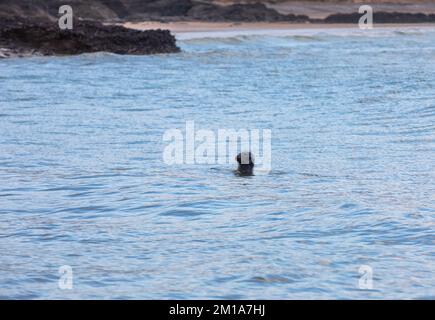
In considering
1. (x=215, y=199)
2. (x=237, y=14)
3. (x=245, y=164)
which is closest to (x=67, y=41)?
(x=245, y=164)

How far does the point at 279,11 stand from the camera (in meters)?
66.6

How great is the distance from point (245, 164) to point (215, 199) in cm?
117

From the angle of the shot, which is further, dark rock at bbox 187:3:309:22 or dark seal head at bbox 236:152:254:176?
dark rock at bbox 187:3:309:22

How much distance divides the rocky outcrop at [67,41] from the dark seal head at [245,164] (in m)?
19.4

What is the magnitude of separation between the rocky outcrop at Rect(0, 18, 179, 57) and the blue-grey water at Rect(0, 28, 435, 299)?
32.8ft

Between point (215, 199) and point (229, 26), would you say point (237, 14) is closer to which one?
point (229, 26)

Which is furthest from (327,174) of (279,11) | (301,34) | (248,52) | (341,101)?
(279,11)

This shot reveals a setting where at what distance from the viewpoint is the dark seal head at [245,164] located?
33.0 feet

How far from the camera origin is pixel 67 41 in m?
29.7

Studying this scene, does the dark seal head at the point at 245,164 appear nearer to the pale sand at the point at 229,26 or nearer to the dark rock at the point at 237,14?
the pale sand at the point at 229,26

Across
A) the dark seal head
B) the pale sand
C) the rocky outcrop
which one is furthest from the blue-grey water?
the pale sand

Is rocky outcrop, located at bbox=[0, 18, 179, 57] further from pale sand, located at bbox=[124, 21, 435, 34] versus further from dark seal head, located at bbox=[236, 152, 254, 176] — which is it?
dark seal head, located at bbox=[236, 152, 254, 176]

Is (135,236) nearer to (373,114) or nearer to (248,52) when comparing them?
(373,114)

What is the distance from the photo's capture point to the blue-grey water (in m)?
6.61
